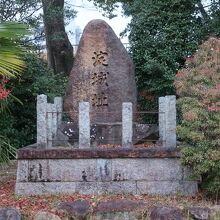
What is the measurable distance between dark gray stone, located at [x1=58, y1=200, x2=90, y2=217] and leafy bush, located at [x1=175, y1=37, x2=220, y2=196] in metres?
1.43

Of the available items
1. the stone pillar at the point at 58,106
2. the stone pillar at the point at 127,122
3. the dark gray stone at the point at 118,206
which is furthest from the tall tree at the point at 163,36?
the dark gray stone at the point at 118,206

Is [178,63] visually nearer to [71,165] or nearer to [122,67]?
[122,67]

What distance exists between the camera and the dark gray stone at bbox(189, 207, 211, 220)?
17.8 ft

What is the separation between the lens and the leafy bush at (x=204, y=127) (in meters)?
5.81

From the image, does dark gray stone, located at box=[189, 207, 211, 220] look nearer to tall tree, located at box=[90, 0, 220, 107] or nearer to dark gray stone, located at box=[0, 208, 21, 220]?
dark gray stone, located at box=[0, 208, 21, 220]

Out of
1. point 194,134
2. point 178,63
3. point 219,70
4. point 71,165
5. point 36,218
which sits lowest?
point 36,218

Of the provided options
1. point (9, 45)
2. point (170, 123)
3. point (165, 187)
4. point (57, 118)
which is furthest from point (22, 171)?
point (170, 123)

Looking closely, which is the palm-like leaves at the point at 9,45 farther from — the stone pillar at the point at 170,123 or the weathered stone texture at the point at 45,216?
the stone pillar at the point at 170,123

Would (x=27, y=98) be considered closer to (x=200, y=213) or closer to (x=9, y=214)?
(x=9, y=214)

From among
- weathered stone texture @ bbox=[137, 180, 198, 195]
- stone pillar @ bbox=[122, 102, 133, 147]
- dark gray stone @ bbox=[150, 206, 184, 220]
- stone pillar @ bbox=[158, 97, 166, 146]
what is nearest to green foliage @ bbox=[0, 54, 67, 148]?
stone pillar @ bbox=[158, 97, 166, 146]

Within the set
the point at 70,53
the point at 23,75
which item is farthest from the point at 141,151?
the point at 70,53

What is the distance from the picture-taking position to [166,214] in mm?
5352

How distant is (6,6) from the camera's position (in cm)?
1152

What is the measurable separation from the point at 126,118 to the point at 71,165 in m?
1.01
